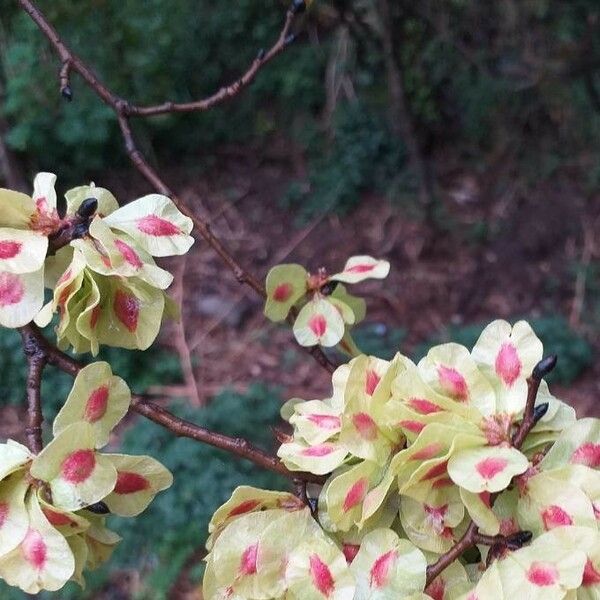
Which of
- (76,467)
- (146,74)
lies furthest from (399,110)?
(76,467)

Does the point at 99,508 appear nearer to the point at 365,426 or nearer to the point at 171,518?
the point at 365,426

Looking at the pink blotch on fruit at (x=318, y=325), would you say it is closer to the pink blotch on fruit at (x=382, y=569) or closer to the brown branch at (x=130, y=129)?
the brown branch at (x=130, y=129)

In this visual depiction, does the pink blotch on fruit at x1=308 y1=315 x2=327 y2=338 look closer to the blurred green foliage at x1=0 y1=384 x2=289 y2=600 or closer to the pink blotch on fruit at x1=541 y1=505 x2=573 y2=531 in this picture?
the pink blotch on fruit at x1=541 y1=505 x2=573 y2=531

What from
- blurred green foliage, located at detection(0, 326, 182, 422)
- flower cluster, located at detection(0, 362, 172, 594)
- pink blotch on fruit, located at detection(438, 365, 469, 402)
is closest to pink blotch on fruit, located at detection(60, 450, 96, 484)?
flower cluster, located at detection(0, 362, 172, 594)

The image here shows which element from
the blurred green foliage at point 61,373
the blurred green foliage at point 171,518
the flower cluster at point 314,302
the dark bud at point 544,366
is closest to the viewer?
the dark bud at point 544,366

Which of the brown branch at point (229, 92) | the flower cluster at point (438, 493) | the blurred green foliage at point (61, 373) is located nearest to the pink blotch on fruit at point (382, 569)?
the flower cluster at point (438, 493)
